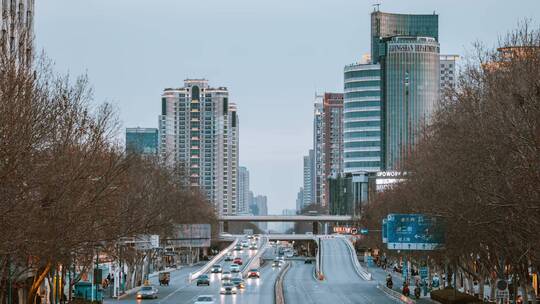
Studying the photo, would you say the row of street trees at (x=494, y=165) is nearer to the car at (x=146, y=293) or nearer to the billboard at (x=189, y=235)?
the car at (x=146, y=293)

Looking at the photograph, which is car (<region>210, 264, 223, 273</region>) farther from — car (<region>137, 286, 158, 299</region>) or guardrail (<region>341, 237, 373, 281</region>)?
car (<region>137, 286, 158, 299</region>)

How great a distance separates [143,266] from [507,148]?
81.6m

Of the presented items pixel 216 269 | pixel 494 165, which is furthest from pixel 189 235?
pixel 494 165

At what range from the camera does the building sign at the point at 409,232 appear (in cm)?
8506

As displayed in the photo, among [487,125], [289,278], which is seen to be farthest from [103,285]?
[487,125]

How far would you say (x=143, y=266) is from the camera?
12950 centimetres

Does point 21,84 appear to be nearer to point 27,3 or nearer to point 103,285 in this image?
point 27,3

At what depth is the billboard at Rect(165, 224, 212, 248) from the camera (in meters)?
131

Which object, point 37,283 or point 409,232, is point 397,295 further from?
point 37,283

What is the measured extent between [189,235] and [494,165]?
270 ft

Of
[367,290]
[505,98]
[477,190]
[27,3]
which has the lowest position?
[367,290]

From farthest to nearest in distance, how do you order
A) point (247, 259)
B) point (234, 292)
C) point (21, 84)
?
point (247, 259) < point (234, 292) < point (21, 84)

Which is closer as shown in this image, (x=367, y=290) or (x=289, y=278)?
(x=367, y=290)

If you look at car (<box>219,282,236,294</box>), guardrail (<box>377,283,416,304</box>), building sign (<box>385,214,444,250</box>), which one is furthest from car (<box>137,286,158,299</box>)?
building sign (<box>385,214,444,250</box>)
